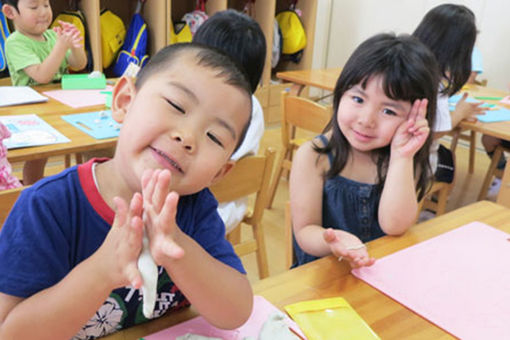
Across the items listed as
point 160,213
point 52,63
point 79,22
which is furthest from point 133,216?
point 79,22

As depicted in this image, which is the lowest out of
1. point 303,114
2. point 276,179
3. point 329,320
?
point 276,179

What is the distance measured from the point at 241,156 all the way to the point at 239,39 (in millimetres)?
416

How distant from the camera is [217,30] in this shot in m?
1.66

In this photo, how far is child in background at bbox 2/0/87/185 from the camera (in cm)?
232

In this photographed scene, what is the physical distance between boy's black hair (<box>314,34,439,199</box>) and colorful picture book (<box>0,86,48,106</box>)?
1381 mm

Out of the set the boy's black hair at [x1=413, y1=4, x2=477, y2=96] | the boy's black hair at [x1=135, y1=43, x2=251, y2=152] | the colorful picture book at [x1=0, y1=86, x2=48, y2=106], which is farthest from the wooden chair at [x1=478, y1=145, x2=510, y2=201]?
the boy's black hair at [x1=135, y1=43, x2=251, y2=152]

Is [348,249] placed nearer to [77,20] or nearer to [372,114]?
[372,114]

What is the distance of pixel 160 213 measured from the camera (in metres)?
0.55

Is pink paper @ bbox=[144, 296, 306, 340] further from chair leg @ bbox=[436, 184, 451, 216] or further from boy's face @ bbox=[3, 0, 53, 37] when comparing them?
boy's face @ bbox=[3, 0, 53, 37]

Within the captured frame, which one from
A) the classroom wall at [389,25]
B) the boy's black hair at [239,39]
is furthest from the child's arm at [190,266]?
the classroom wall at [389,25]

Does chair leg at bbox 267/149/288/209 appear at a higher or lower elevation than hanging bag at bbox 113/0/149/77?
lower

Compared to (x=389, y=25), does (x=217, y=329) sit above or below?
below

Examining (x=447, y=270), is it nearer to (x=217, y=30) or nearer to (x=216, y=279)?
(x=216, y=279)

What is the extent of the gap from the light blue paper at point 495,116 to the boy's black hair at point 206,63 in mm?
2039
